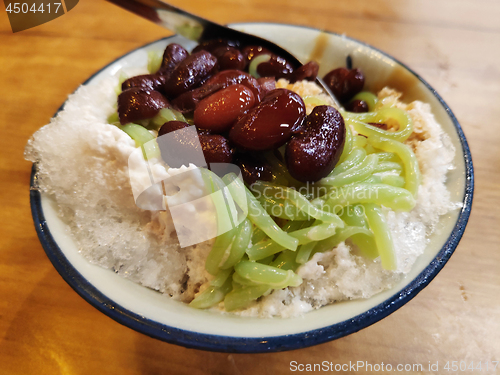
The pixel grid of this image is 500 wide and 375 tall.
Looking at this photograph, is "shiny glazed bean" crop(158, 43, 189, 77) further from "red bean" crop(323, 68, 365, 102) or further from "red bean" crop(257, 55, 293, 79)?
"red bean" crop(323, 68, 365, 102)

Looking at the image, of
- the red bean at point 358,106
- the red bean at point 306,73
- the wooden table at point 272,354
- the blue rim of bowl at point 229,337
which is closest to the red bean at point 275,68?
the red bean at point 306,73

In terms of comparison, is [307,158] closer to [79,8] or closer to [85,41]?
[85,41]

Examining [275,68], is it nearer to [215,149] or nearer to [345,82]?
[345,82]

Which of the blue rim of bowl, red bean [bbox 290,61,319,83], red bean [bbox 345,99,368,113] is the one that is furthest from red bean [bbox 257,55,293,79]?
the blue rim of bowl

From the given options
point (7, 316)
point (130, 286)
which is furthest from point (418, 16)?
point (7, 316)

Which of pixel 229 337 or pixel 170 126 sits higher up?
pixel 170 126

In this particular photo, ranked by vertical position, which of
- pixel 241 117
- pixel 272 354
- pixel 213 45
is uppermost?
pixel 213 45

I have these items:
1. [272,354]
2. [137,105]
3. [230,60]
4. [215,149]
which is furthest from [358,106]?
[272,354]
